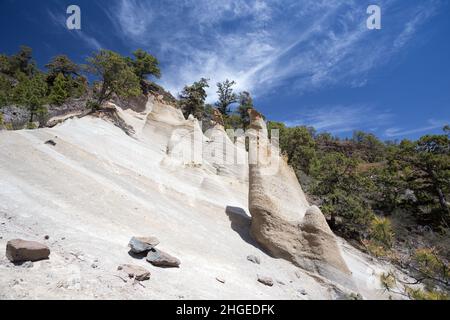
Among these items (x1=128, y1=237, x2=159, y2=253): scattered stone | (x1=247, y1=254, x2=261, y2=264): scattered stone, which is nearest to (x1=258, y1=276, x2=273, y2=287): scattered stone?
(x1=247, y1=254, x2=261, y2=264): scattered stone

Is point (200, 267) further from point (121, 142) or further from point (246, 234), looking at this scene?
point (121, 142)

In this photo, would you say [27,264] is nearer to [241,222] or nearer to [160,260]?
[160,260]

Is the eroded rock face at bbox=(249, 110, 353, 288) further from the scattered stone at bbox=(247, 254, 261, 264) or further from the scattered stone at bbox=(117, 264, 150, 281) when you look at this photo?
the scattered stone at bbox=(117, 264, 150, 281)

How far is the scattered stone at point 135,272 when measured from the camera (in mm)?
4305

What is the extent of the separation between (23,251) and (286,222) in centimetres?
717

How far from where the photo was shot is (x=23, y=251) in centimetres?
375

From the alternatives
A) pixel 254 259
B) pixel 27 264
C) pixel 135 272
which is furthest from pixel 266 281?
pixel 27 264

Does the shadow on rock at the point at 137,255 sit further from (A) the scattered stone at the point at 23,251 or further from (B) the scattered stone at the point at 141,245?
(A) the scattered stone at the point at 23,251

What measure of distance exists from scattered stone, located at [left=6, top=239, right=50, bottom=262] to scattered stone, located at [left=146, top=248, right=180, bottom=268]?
6.28ft

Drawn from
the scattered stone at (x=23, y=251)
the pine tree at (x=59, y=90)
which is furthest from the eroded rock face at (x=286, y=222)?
the pine tree at (x=59, y=90)

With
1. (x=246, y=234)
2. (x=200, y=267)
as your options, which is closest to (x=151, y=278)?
(x=200, y=267)

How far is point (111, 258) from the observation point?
480 centimetres

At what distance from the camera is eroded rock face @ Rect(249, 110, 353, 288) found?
7.96m

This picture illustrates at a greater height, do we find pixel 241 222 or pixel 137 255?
pixel 137 255
